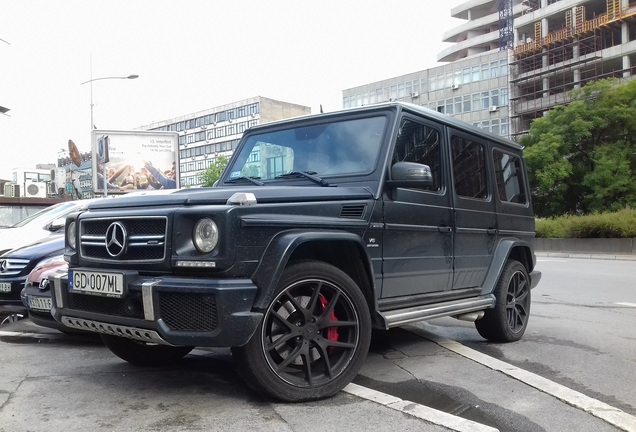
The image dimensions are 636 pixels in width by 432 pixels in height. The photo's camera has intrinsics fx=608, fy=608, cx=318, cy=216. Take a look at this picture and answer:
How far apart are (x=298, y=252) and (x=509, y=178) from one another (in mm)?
3564

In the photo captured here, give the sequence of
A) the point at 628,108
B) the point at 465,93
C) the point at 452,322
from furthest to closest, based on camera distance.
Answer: the point at 465,93, the point at 628,108, the point at 452,322

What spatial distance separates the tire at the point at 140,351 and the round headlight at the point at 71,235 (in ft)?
2.77

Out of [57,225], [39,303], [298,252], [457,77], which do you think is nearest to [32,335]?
[39,303]

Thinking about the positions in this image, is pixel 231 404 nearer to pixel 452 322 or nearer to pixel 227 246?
pixel 227 246

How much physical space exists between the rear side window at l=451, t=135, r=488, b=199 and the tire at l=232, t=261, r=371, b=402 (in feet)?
6.45

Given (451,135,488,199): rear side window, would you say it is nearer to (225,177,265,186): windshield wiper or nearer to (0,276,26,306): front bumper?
(225,177,265,186): windshield wiper

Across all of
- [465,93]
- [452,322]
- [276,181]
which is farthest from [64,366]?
[465,93]

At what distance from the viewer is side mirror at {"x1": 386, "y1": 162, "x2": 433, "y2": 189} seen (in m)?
4.40

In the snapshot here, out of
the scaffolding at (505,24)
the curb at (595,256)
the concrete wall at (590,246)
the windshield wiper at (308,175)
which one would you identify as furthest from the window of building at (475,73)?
the windshield wiper at (308,175)

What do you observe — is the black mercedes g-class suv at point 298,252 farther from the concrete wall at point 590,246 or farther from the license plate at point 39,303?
the concrete wall at point 590,246

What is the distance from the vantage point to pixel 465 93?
6391 cm

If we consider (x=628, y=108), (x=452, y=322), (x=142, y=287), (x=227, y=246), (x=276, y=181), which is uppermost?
(x=628, y=108)

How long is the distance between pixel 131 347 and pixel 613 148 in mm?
38981

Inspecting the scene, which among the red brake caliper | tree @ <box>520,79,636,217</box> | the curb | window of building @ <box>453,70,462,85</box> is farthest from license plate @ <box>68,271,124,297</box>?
window of building @ <box>453,70,462,85</box>
